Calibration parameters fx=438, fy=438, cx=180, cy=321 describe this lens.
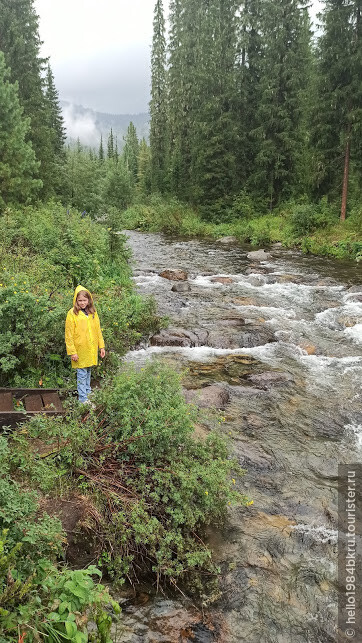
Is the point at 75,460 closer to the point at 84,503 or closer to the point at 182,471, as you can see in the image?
the point at 84,503

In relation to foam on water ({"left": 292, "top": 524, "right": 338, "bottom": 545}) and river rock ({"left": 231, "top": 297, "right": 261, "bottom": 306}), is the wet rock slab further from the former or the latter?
foam on water ({"left": 292, "top": 524, "right": 338, "bottom": 545})

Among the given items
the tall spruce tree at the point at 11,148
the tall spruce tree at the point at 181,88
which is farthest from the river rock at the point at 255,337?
the tall spruce tree at the point at 181,88

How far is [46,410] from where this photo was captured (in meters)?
5.61

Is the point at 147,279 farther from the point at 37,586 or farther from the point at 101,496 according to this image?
the point at 37,586

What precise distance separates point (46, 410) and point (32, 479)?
4.69ft

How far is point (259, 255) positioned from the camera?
2220cm

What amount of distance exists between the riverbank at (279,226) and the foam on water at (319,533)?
12125mm

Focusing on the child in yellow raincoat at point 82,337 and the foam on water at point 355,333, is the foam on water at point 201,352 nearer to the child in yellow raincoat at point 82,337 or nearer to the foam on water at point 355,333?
the foam on water at point 355,333

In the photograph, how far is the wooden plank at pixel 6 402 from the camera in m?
5.64

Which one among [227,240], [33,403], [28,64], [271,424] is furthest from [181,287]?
[28,64]

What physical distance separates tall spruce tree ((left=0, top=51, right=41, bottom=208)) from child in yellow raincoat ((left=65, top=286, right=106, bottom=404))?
13905 millimetres

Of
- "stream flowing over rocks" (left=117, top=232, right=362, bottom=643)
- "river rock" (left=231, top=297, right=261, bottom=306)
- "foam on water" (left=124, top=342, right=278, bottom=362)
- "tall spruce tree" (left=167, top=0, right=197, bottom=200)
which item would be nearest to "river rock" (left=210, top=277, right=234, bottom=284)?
"stream flowing over rocks" (left=117, top=232, right=362, bottom=643)

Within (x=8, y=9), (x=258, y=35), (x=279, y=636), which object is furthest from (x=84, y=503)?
(x=258, y=35)

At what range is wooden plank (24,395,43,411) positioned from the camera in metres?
5.77
